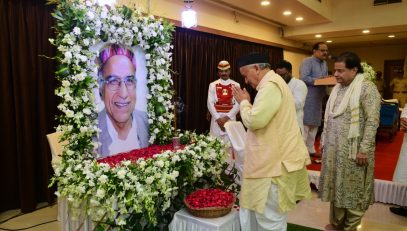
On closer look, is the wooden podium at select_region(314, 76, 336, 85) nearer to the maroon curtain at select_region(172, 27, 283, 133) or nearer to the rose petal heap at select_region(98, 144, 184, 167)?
the maroon curtain at select_region(172, 27, 283, 133)

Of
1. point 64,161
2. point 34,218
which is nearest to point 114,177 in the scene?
point 64,161

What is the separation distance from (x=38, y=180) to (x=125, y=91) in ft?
6.13

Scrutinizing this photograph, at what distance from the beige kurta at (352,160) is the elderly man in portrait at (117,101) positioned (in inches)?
68.1

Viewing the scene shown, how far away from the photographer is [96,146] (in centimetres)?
239

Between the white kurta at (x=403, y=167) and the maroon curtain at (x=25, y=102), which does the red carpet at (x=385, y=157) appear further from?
the maroon curtain at (x=25, y=102)

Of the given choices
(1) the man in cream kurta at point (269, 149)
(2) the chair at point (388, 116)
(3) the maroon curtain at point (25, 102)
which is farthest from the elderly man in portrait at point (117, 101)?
(2) the chair at point (388, 116)

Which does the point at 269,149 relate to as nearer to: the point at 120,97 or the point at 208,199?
the point at 208,199

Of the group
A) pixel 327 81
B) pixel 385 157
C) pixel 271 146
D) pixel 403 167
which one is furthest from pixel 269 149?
pixel 385 157

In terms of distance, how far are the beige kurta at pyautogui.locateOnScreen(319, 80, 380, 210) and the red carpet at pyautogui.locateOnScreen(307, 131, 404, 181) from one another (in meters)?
1.57

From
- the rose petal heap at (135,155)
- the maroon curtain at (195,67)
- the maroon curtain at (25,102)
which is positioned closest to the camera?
the rose petal heap at (135,155)

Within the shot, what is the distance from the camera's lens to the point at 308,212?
3479mm

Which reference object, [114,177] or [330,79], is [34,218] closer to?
[114,177]

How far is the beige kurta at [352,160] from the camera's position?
260 cm

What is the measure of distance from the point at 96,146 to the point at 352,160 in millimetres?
2053
